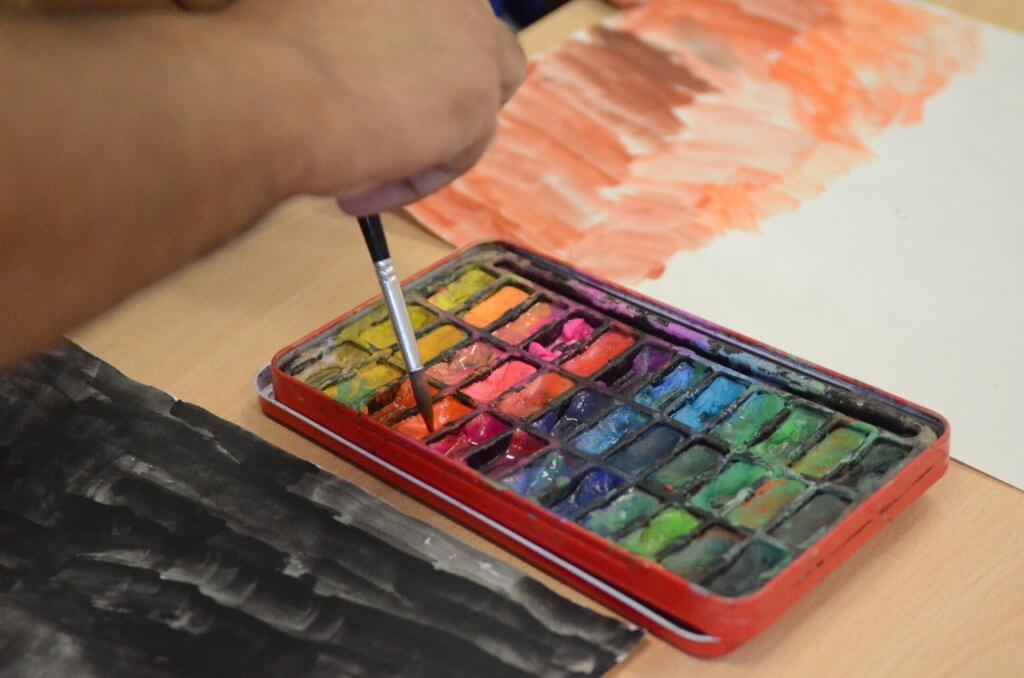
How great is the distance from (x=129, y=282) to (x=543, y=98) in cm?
64

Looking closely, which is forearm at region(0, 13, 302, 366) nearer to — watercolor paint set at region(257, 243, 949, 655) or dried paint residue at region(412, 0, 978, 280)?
watercolor paint set at region(257, 243, 949, 655)

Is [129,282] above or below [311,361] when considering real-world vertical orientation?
above

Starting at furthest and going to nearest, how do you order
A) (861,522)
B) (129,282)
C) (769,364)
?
(769,364)
(861,522)
(129,282)

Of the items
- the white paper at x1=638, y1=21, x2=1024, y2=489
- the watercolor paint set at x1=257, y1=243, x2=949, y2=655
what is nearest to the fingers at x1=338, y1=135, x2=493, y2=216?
the watercolor paint set at x1=257, y1=243, x2=949, y2=655

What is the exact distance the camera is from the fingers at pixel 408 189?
0.64 m

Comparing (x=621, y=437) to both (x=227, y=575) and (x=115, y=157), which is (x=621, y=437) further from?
(x=115, y=157)

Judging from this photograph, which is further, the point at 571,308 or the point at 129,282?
the point at 571,308

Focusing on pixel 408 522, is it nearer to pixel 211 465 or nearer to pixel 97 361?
pixel 211 465

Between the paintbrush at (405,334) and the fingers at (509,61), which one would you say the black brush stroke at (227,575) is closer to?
the paintbrush at (405,334)

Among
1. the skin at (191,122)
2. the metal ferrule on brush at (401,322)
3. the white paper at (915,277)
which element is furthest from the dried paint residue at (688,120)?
the skin at (191,122)

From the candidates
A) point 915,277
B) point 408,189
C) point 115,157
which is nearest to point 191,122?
point 115,157

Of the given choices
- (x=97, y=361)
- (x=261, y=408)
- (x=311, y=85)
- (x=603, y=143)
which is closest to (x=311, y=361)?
(x=261, y=408)

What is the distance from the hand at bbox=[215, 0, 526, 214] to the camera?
0.57 meters

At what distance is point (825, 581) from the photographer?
667 mm
